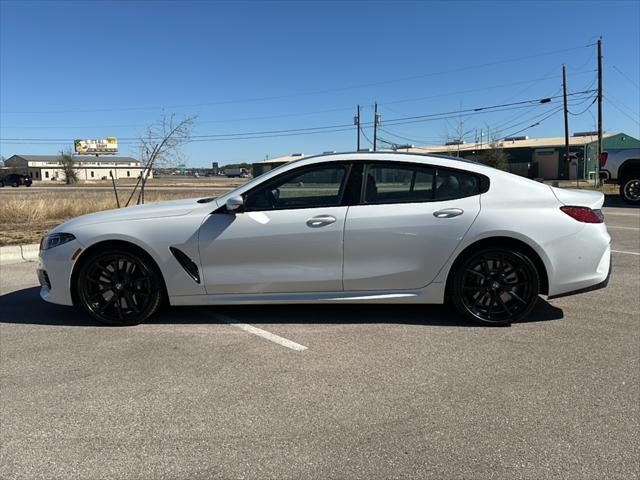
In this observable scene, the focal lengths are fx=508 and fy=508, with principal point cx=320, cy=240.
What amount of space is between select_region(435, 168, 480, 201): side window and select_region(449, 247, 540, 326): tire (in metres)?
0.56

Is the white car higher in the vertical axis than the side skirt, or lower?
higher

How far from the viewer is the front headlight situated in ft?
15.5

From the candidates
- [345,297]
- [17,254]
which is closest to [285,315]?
[345,297]

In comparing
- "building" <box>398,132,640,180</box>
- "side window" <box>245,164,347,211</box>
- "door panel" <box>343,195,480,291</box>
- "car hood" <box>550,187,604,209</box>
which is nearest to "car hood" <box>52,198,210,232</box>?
"side window" <box>245,164,347,211</box>

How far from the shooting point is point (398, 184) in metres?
4.67

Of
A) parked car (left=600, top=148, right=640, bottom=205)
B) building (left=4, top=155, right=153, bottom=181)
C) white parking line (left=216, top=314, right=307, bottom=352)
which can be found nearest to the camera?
white parking line (left=216, top=314, right=307, bottom=352)

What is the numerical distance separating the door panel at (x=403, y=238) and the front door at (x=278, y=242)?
5.3 inches

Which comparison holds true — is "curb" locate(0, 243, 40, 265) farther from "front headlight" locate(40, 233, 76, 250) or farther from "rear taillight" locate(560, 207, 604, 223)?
"rear taillight" locate(560, 207, 604, 223)

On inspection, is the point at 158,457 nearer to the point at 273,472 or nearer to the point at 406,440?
the point at 273,472

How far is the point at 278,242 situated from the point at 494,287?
1.99m

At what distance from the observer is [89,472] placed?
257 centimetres

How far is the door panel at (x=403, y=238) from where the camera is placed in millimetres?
4512

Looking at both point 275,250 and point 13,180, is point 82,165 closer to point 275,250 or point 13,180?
point 13,180

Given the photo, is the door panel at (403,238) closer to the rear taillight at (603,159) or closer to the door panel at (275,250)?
the door panel at (275,250)
